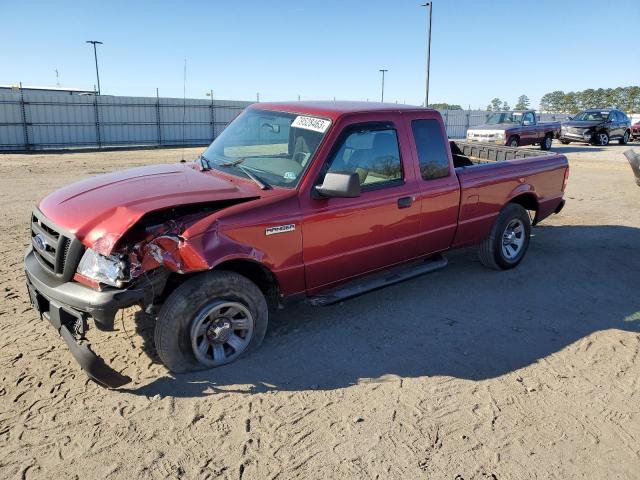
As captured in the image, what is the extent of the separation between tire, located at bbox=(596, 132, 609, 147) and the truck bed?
2229cm

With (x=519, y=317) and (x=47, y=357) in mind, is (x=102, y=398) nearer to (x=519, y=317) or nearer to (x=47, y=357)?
(x=47, y=357)

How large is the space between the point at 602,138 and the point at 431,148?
2542 centimetres

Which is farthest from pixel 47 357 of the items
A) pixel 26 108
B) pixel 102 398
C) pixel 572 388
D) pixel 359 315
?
pixel 26 108

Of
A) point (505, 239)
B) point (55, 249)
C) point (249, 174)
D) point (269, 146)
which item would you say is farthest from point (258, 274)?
point (505, 239)

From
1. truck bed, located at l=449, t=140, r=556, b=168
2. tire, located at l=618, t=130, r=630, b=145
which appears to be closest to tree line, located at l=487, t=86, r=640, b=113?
tire, located at l=618, t=130, r=630, b=145

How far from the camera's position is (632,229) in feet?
26.7

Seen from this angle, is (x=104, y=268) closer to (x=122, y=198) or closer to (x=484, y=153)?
(x=122, y=198)

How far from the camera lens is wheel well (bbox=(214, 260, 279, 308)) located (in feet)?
12.2

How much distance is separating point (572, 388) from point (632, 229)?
5.78 m

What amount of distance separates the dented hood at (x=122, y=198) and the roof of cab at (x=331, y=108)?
0.93 meters

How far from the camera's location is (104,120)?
77.6 feet

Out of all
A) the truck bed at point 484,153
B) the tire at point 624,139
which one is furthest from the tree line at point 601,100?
the truck bed at point 484,153

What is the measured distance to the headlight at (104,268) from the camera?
3182 millimetres

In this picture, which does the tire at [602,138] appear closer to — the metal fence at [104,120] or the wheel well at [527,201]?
the metal fence at [104,120]
